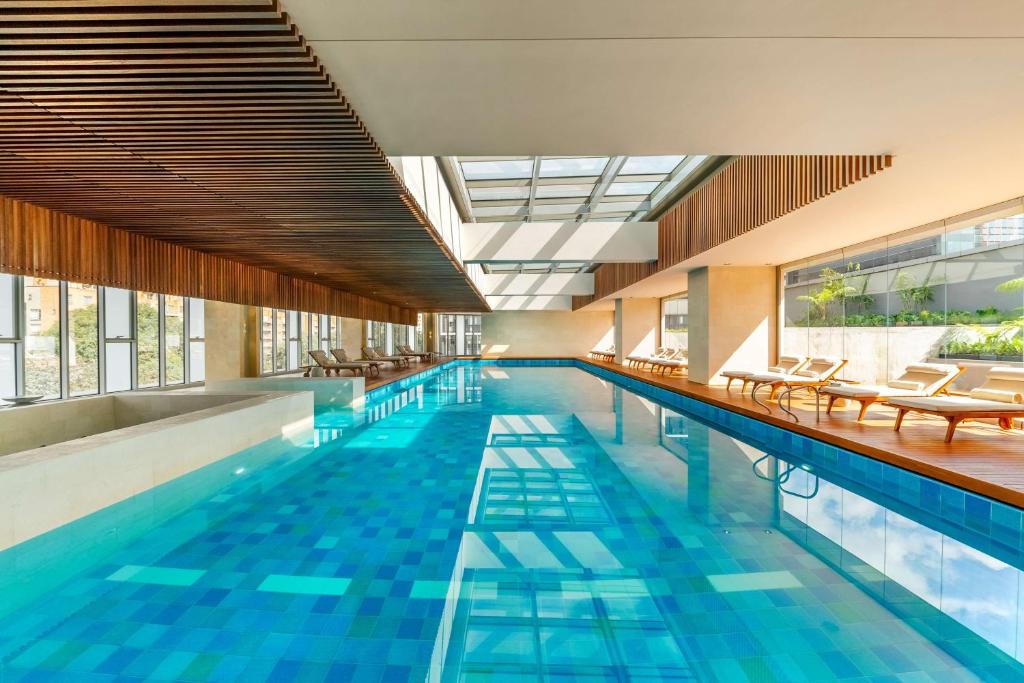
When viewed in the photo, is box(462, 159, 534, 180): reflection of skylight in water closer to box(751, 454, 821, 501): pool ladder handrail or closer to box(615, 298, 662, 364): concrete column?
box(751, 454, 821, 501): pool ladder handrail

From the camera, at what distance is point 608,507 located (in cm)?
435

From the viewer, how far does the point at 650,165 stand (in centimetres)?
856

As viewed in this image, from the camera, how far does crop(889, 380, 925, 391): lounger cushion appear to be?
689 cm

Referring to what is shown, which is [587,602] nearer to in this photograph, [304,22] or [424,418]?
[304,22]

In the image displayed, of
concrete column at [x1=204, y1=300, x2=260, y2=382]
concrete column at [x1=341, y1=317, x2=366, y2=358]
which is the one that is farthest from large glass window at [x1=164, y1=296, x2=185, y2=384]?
concrete column at [x1=341, y1=317, x2=366, y2=358]

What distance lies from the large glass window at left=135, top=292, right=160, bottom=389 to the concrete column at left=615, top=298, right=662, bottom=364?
1464 centimetres

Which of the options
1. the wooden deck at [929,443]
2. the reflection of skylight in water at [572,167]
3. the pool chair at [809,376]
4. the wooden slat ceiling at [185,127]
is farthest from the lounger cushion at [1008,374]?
the wooden slat ceiling at [185,127]

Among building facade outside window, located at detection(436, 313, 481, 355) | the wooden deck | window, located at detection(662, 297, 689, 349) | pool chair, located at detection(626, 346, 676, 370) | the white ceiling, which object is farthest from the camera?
building facade outside window, located at detection(436, 313, 481, 355)

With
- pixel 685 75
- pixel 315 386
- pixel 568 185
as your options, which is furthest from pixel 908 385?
pixel 315 386

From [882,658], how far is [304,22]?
3.99 metres

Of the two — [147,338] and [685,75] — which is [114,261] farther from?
[685,75]

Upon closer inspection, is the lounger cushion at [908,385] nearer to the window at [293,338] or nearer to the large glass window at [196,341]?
the large glass window at [196,341]

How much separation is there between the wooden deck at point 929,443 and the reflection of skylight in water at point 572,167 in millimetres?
4289

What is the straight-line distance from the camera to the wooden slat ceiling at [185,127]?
96.3 inches
